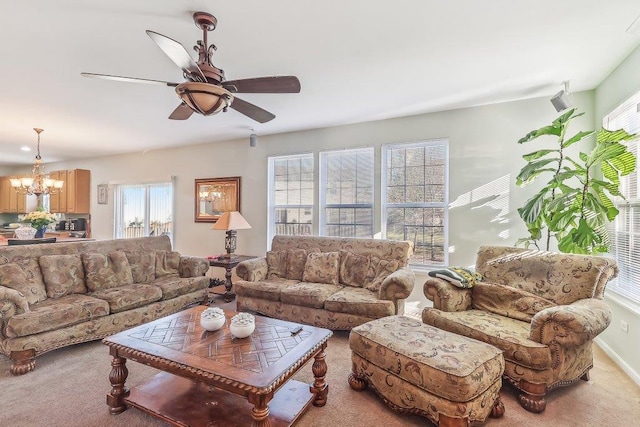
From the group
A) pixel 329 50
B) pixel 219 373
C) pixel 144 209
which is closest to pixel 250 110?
pixel 329 50

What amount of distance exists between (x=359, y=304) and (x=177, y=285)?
218 centimetres

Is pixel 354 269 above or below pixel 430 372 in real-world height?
above

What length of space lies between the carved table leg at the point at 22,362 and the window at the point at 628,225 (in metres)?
4.85

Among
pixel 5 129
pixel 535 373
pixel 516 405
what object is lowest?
pixel 516 405

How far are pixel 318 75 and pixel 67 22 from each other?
1875 mm

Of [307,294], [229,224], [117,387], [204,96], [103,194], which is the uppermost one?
[204,96]

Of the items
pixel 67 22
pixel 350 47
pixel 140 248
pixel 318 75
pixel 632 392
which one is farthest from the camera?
pixel 140 248

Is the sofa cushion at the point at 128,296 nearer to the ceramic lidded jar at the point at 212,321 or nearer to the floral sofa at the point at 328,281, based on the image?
the floral sofa at the point at 328,281

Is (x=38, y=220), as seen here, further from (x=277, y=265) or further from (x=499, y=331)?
(x=499, y=331)

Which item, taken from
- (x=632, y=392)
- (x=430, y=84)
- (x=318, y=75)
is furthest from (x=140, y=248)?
(x=632, y=392)

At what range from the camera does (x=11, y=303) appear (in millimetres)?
2453

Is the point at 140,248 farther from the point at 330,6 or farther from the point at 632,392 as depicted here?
the point at 632,392

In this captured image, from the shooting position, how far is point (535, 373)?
2.01 m

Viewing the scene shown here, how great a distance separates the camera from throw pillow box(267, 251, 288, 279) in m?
4.00
